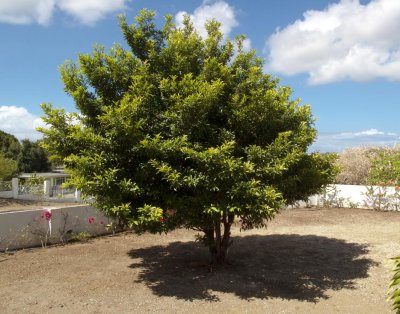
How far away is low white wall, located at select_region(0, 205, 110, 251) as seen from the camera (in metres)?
11.1

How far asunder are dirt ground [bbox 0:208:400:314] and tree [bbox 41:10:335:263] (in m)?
1.37

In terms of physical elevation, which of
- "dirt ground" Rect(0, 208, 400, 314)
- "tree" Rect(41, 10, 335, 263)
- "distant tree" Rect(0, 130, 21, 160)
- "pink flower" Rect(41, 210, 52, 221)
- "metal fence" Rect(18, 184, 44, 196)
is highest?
"distant tree" Rect(0, 130, 21, 160)

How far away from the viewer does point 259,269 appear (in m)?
9.78

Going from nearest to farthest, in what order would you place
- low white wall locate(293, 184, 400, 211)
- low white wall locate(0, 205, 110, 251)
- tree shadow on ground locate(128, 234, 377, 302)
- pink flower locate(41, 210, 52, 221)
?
1. tree shadow on ground locate(128, 234, 377, 302)
2. low white wall locate(0, 205, 110, 251)
3. pink flower locate(41, 210, 52, 221)
4. low white wall locate(293, 184, 400, 211)

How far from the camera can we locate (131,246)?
40.1ft

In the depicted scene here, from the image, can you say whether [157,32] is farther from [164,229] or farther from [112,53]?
[164,229]

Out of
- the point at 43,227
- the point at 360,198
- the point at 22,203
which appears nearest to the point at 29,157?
the point at 22,203

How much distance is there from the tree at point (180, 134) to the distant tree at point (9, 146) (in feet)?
161

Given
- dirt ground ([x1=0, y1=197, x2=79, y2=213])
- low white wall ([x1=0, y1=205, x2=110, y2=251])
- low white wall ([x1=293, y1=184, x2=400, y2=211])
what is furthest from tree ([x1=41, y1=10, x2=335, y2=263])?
dirt ground ([x1=0, y1=197, x2=79, y2=213])

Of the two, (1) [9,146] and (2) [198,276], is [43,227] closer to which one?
(2) [198,276]

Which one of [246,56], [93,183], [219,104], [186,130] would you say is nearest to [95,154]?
[93,183]

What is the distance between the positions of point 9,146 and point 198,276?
173ft

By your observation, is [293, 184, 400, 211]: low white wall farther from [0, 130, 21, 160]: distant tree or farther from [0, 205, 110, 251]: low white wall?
[0, 130, 21, 160]: distant tree

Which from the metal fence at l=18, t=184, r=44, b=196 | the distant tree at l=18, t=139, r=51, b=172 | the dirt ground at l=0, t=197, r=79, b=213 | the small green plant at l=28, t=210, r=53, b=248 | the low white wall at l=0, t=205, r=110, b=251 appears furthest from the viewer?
the distant tree at l=18, t=139, r=51, b=172
